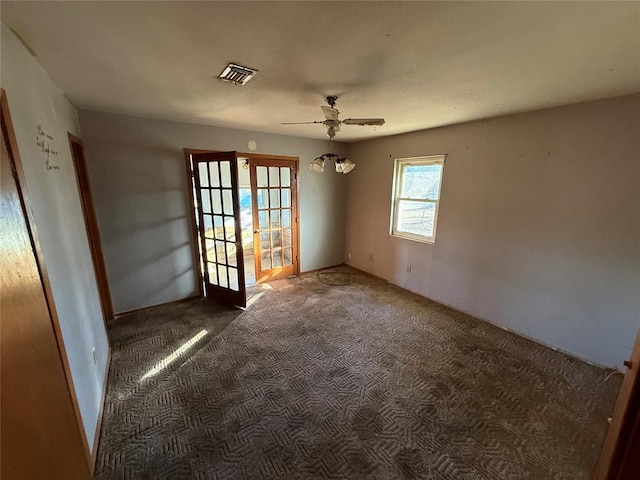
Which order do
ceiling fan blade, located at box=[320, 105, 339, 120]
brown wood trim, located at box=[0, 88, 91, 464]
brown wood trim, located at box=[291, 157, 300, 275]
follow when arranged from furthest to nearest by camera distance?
brown wood trim, located at box=[291, 157, 300, 275]
ceiling fan blade, located at box=[320, 105, 339, 120]
brown wood trim, located at box=[0, 88, 91, 464]

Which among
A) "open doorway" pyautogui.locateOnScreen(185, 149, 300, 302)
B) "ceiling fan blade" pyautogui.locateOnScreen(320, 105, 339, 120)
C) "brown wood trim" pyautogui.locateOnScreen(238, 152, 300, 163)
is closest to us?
"ceiling fan blade" pyautogui.locateOnScreen(320, 105, 339, 120)

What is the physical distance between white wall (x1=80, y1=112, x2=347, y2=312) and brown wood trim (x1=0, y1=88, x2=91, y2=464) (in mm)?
2103

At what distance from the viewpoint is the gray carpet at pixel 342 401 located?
1547mm

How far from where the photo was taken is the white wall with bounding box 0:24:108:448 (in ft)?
4.06

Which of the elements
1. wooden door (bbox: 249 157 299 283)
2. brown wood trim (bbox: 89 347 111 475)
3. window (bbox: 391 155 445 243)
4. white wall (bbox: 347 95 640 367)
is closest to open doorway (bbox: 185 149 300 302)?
wooden door (bbox: 249 157 299 283)

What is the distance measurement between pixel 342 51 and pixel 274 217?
2987 mm

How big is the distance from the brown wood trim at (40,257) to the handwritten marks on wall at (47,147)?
508 mm

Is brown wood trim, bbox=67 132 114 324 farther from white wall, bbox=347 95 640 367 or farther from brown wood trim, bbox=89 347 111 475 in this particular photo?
white wall, bbox=347 95 640 367

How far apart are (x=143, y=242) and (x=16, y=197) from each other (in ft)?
8.04

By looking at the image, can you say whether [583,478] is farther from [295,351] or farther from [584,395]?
[295,351]

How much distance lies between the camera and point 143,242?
319cm

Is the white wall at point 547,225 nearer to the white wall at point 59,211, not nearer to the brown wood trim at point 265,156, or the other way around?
the brown wood trim at point 265,156

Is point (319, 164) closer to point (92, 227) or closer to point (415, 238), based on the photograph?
point (415, 238)

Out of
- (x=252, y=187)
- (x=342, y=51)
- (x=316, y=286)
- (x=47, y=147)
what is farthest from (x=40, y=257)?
(x=316, y=286)
